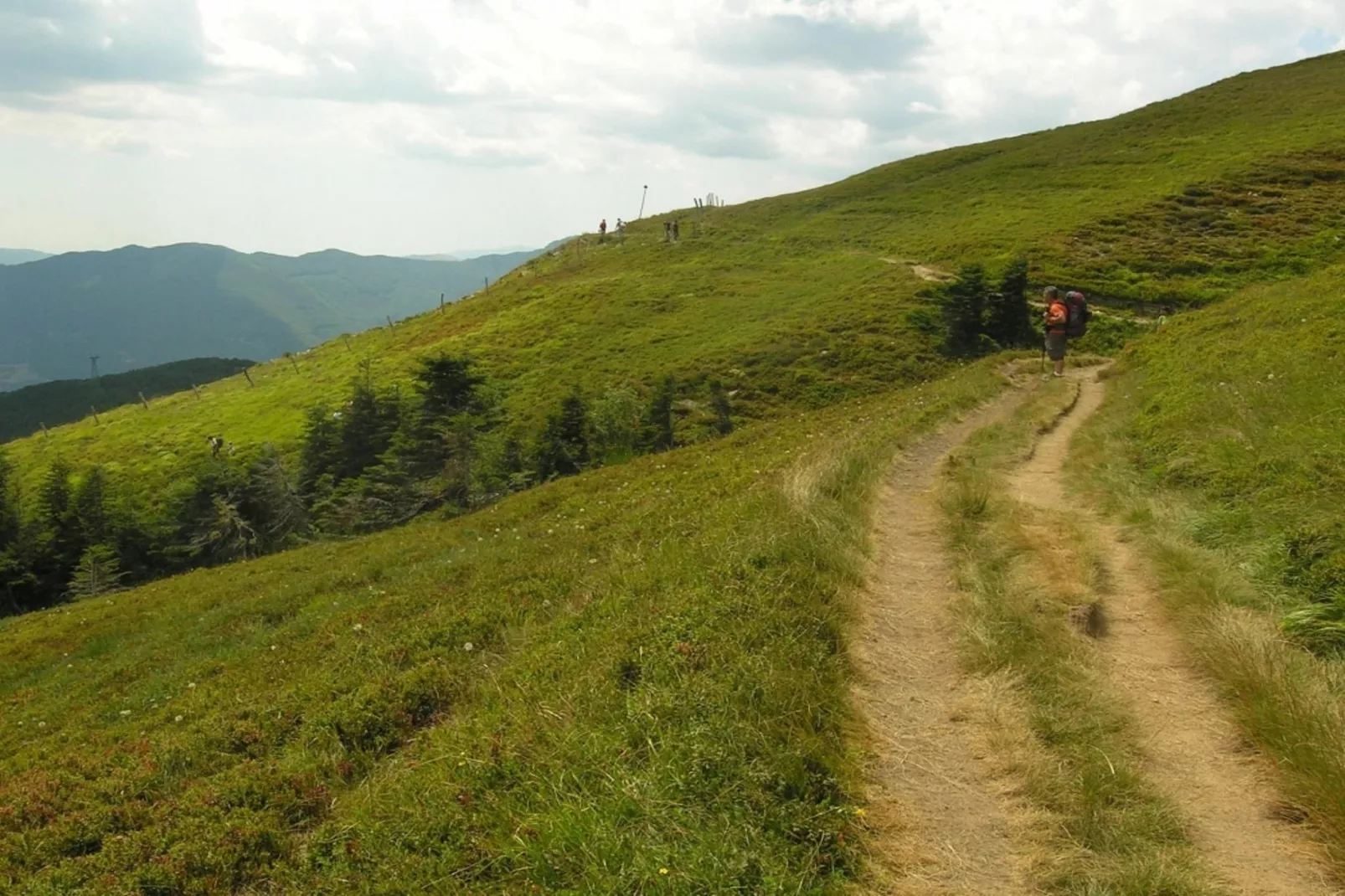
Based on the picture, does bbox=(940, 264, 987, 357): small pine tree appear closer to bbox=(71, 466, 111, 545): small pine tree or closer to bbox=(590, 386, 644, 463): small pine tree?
bbox=(590, 386, 644, 463): small pine tree

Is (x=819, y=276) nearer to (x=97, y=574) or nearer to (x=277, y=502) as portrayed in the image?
(x=277, y=502)

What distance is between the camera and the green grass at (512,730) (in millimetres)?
5297

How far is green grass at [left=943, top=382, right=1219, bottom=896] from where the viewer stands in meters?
4.88

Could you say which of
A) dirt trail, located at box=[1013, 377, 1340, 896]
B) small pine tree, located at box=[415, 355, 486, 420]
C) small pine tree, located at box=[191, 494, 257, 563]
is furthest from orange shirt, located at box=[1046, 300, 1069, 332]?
small pine tree, located at box=[191, 494, 257, 563]

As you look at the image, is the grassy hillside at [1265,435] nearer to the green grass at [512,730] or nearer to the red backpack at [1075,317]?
the green grass at [512,730]

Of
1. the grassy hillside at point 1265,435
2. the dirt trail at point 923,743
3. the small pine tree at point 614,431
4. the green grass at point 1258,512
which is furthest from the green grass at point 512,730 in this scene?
the small pine tree at point 614,431

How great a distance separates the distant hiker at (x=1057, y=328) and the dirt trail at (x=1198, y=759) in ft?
72.8

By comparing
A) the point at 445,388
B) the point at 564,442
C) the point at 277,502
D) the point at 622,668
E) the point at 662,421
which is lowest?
the point at 277,502

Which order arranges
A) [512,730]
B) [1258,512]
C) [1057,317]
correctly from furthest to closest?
[1057,317]
[1258,512]
[512,730]

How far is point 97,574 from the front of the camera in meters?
44.8

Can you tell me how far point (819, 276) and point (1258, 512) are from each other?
59785mm

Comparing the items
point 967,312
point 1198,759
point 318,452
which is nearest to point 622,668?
point 1198,759

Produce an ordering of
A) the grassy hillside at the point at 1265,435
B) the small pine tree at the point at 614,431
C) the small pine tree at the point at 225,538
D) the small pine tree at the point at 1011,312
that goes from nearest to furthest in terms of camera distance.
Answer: the grassy hillside at the point at 1265,435 < the small pine tree at the point at 614,431 < the small pine tree at the point at 225,538 < the small pine tree at the point at 1011,312

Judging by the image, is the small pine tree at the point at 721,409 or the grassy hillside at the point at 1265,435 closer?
the grassy hillside at the point at 1265,435
